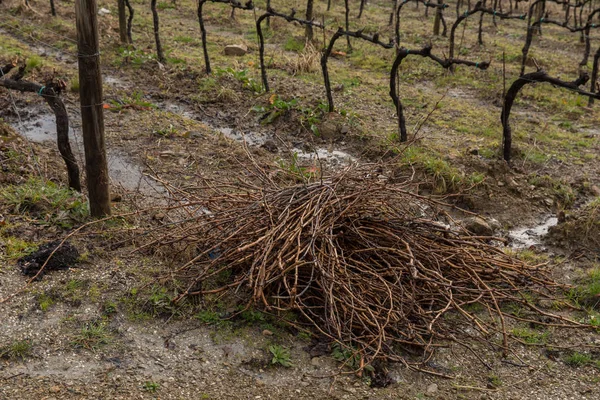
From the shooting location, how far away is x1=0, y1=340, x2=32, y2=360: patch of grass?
12.1ft

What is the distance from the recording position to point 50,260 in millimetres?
4492

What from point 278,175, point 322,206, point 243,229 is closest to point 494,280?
point 322,206

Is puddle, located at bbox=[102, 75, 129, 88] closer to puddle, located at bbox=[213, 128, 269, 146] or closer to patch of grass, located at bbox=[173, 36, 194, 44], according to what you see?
puddle, located at bbox=[213, 128, 269, 146]

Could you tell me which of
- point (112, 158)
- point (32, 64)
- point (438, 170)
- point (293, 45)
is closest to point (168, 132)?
point (112, 158)

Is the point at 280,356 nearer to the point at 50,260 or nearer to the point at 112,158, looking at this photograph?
the point at 50,260

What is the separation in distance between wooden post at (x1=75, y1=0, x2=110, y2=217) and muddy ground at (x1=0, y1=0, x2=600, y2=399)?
265mm

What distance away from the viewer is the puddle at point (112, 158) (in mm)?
6379

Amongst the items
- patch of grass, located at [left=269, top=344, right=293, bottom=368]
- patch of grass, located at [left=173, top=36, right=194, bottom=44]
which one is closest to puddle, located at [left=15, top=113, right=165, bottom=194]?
patch of grass, located at [left=269, top=344, right=293, bottom=368]

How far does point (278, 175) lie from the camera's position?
6.11 metres

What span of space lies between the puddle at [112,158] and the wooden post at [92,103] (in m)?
0.66

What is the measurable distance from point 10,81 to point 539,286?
459cm

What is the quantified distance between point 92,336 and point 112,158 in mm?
3550

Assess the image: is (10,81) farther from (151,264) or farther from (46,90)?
(151,264)

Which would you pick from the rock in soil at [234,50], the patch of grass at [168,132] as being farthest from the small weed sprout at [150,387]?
the rock in soil at [234,50]
